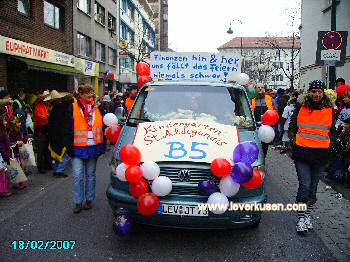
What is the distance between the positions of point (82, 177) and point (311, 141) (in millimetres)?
3235

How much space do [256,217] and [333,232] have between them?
50.8 inches

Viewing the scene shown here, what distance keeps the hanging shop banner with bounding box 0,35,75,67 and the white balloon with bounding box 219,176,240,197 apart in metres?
12.7

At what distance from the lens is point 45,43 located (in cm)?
1958

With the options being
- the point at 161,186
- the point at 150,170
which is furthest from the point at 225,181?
the point at 150,170

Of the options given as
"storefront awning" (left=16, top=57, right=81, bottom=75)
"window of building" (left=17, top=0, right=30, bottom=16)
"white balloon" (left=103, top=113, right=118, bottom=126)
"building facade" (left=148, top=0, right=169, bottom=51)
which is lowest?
"white balloon" (left=103, top=113, right=118, bottom=126)

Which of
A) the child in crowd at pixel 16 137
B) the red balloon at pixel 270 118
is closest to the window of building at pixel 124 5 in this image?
the child in crowd at pixel 16 137

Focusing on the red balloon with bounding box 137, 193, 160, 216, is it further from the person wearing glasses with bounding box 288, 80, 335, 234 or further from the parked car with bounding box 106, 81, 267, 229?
the person wearing glasses with bounding box 288, 80, 335, 234

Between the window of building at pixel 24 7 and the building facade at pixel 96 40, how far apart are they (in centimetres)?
507

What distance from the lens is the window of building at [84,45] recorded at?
85.9 feet

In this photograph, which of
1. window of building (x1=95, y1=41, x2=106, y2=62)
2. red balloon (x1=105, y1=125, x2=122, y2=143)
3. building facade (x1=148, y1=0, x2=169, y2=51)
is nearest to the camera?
red balloon (x1=105, y1=125, x2=122, y2=143)

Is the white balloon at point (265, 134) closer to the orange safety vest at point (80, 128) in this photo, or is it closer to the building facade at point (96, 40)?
the orange safety vest at point (80, 128)

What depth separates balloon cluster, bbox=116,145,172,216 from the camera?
4.26 meters
